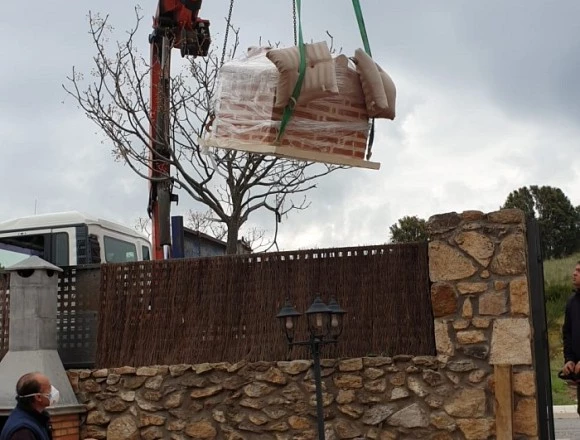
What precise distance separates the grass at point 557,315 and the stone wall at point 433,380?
8198mm

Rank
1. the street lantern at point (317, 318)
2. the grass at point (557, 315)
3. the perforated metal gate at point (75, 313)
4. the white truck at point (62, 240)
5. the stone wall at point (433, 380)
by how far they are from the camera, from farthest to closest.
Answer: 1. the grass at point (557, 315)
2. the white truck at point (62, 240)
3. the perforated metal gate at point (75, 313)
4. the stone wall at point (433, 380)
5. the street lantern at point (317, 318)

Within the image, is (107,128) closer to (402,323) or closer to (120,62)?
(120,62)

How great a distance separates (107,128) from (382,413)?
9.60m

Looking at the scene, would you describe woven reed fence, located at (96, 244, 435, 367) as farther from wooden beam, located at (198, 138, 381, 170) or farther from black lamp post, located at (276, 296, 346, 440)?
wooden beam, located at (198, 138, 381, 170)

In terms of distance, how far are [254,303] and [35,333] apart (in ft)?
7.18

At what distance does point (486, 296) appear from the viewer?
725cm

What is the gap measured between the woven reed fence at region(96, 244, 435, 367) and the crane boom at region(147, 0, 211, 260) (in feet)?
13.5

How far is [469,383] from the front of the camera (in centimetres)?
716

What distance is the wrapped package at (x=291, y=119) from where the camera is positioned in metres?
6.29

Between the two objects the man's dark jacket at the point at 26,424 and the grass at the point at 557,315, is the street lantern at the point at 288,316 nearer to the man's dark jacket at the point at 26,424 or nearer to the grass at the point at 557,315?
the man's dark jacket at the point at 26,424

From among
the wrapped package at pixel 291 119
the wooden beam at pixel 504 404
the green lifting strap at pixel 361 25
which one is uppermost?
the green lifting strap at pixel 361 25

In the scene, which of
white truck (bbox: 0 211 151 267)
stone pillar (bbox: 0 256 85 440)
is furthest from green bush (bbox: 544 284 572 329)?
stone pillar (bbox: 0 256 85 440)

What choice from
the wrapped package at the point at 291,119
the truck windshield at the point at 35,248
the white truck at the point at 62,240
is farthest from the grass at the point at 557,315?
the wrapped package at the point at 291,119

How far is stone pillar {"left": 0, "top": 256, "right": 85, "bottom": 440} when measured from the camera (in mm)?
7996
